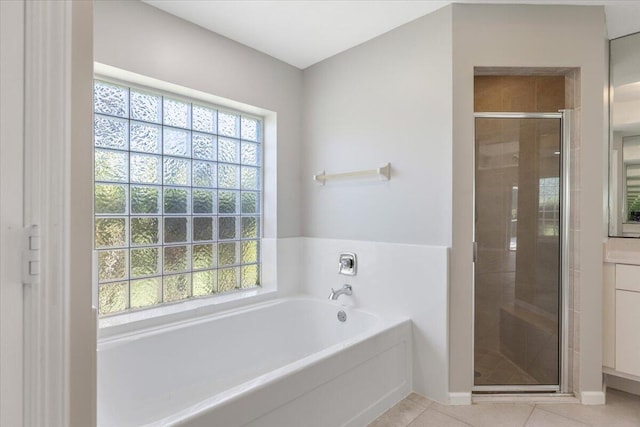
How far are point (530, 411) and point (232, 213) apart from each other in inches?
90.7

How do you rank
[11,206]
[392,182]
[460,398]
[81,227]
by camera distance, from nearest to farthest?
[11,206]
[81,227]
[460,398]
[392,182]

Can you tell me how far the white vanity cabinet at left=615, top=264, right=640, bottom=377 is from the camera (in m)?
1.94

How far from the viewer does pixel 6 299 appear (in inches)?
20.6

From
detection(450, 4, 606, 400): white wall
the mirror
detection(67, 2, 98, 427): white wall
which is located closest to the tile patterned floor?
detection(450, 4, 606, 400): white wall

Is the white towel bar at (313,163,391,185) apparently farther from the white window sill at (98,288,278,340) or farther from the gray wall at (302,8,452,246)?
the white window sill at (98,288,278,340)

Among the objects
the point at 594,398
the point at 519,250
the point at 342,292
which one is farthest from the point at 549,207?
the point at 342,292

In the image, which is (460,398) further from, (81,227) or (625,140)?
(81,227)

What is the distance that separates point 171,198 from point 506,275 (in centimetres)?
236

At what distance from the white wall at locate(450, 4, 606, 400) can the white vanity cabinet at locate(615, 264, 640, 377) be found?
11cm

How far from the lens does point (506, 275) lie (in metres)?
2.40

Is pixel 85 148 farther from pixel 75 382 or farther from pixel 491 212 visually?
pixel 491 212

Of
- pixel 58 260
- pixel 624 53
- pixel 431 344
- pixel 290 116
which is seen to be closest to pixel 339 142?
pixel 290 116

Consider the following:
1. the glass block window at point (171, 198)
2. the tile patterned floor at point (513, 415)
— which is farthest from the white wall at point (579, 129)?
the glass block window at point (171, 198)

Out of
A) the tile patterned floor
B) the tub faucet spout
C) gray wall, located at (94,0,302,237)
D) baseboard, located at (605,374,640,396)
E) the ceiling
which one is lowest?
the tile patterned floor
